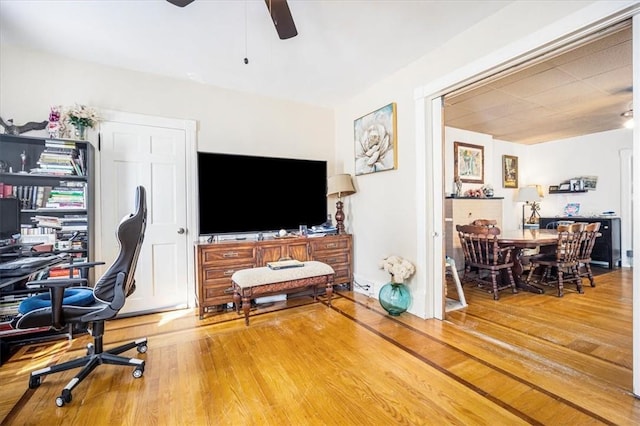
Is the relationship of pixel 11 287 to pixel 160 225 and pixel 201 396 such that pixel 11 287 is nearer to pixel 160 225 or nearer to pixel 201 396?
pixel 160 225

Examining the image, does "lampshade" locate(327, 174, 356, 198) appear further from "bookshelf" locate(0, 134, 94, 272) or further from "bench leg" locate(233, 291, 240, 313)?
"bookshelf" locate(0, 134, 94, 272)

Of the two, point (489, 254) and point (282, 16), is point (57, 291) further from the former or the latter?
point (489, 254)

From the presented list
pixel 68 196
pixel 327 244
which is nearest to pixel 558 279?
pixel 327 244

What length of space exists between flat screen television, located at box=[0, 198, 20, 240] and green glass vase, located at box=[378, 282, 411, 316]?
10.6ft

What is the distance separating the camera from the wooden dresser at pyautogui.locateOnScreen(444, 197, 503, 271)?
4.52 meters

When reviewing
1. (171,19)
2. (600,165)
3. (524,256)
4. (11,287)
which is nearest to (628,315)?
(524,256)

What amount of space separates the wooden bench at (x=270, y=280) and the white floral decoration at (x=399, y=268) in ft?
2.04

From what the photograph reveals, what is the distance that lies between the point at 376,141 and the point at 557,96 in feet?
7.41

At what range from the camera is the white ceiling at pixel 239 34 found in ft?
6.86

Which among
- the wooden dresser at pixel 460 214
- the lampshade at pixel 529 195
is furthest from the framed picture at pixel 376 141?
the lampshade at pixel 529 195

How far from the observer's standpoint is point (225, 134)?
3.44 m

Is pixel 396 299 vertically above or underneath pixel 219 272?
underneath

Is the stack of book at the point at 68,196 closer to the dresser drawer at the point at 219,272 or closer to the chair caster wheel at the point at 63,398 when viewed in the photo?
the dresser drawer at the point at 219,272

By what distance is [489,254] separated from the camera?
3.57 meters
